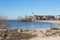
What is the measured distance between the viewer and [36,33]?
6.65 m

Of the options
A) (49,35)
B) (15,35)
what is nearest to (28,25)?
(49,35)

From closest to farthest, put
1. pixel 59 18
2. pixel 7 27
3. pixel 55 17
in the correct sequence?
pixel 7 27 → pixel 55 17 → pixel 59 18

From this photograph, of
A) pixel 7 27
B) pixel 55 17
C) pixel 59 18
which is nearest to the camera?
pixel 7 27

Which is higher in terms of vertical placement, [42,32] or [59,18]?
[59,18]

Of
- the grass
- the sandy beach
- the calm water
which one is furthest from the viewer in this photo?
the calm water

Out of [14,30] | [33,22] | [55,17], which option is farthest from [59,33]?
[14,30]

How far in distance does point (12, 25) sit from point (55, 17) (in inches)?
65.6

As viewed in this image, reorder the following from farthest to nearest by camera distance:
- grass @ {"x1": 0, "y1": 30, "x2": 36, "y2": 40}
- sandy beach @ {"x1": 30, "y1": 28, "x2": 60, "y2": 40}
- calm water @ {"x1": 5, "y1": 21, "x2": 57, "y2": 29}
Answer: calm water @ {"x1": 5, "y1": 21, "x2": 57, "y2": 29}, sandy beach @ {"x1": 30, "y1": 28, "x2": 60, "y2": 40}, grass @ {"x1": 0, "y1": 30, "x2": 36, "y2": 40}

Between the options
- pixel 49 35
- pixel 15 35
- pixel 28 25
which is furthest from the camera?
pixel 28 25

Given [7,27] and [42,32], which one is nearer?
[7,27]

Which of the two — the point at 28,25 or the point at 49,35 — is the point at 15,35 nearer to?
the point at 28,25

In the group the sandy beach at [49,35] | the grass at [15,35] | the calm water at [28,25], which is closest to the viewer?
the grass at [15,35]

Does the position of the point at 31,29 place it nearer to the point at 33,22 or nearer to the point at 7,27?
the point at 33,22

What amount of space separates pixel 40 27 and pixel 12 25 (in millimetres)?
1256
